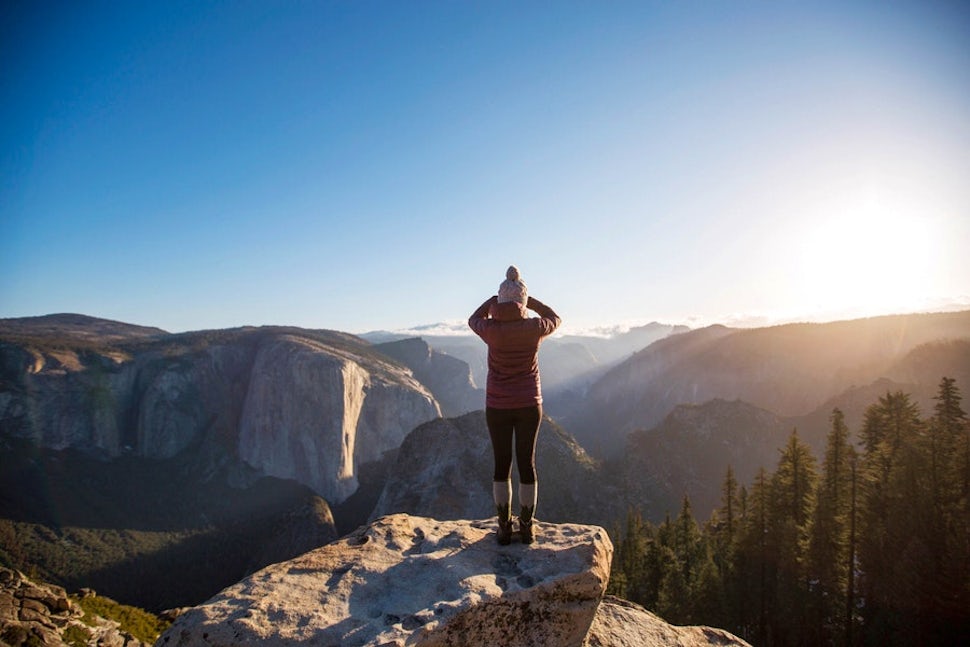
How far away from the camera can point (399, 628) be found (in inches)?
203

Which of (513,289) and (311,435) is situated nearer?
(513,289)

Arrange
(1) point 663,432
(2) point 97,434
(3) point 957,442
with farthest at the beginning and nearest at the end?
(2) point 97,434
(1) point 663,432
(3) point 957,442

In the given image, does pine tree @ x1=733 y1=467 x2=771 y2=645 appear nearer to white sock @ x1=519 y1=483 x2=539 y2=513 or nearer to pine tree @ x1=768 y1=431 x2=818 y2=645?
pine tree @ x1=768 y1=431 x2=818 y2=645

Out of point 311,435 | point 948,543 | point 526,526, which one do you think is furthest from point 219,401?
point 948,543

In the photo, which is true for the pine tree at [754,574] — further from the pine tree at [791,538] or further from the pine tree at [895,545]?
the pine tree at [895,545]

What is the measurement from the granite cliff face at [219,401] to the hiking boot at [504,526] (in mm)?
154536

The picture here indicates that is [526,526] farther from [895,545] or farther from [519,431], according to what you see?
[895,545]

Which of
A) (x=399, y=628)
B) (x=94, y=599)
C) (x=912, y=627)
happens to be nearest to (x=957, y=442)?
(x=912, y=627)

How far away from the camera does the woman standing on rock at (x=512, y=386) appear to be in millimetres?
7191

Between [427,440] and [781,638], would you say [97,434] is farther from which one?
[781,638]

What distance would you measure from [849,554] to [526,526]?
1107 inches

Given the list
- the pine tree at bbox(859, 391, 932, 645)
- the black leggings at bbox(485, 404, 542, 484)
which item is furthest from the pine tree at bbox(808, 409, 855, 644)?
the black leggings at bbox(485, 404, 542, 484)

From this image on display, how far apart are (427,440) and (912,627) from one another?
3274 inches

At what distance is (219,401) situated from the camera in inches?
6949
